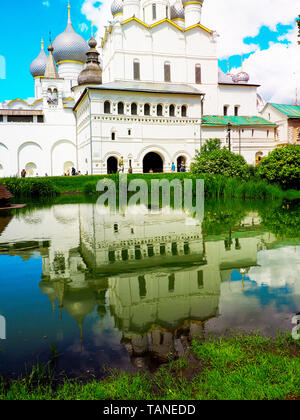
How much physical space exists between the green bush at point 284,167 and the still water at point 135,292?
363 inches

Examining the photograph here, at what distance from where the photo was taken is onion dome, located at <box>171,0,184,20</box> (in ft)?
120

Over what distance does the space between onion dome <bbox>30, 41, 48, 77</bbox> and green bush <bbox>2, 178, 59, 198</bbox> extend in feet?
92.6

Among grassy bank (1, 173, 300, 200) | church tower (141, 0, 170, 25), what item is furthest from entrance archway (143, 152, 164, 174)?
church tower (141, 0, 170, 25)

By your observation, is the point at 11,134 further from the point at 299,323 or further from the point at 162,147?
the point at 299,323

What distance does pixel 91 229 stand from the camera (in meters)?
8.27

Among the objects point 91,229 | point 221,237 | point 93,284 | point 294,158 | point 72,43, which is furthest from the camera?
point 72,43

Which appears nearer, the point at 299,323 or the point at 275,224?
the point at 299,323

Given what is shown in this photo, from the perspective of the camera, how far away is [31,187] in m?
20.2

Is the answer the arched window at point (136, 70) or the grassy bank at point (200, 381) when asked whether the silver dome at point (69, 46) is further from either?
the grassy bank at point (200, 381)

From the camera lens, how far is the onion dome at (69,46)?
4278 centimetres

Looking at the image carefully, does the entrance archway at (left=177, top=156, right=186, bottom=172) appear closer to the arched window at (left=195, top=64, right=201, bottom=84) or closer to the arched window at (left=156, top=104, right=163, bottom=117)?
the arched window at (left=156, top=104, right=163, bottom=117)

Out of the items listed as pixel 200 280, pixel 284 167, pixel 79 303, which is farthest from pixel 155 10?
pixel 79 303

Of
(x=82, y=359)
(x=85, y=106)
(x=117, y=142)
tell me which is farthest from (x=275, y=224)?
(x=85, y=106)

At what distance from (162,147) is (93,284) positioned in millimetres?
27597
